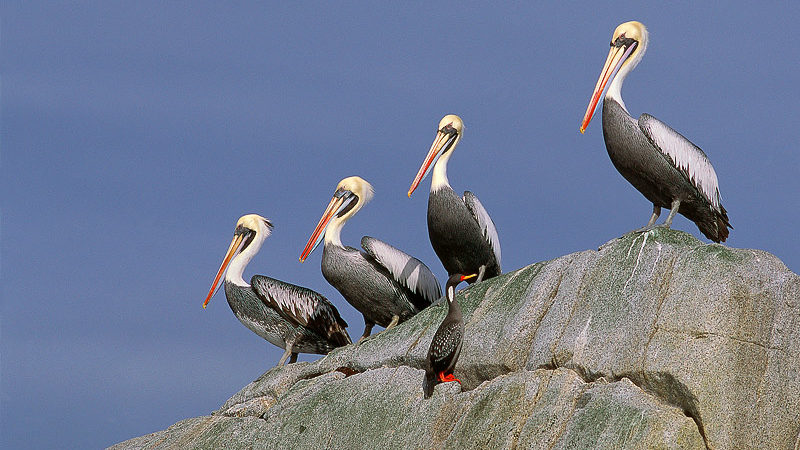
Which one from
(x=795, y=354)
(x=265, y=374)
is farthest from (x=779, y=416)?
(x=265, y=374)

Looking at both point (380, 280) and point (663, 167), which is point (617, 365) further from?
point (380, 280)

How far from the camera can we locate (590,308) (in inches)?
360

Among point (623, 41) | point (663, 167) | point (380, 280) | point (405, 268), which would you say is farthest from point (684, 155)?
point (380, 280)

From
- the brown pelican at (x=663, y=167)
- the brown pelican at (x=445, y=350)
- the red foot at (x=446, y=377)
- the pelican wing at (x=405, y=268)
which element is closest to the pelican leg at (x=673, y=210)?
the brown pelican at (x=663, y=167)

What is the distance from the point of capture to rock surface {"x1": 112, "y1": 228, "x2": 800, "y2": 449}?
8234mm

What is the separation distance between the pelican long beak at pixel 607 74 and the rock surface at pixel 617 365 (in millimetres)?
2375

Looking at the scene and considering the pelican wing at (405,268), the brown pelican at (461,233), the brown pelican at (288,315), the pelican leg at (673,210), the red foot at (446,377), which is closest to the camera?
the red foot at (446,377)

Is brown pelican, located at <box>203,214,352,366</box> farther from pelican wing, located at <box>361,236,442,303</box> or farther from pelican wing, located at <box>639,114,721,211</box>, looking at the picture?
pelican wing, located at <box>639,114,721,211</box>

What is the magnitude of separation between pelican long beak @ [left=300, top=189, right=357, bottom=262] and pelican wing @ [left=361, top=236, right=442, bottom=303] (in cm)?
129

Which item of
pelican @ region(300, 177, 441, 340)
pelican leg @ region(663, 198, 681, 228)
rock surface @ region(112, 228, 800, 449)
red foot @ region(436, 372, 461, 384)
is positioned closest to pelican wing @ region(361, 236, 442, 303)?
pelican @ region(300, 177, 441, 340)

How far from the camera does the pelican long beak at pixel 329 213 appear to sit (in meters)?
14.3

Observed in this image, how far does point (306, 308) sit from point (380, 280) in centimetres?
115

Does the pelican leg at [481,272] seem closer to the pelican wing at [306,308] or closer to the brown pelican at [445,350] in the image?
the pelican wing at [306,308]

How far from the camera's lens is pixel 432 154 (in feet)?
44.3
